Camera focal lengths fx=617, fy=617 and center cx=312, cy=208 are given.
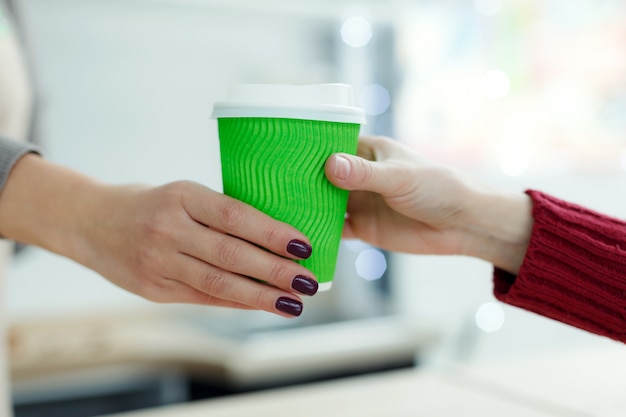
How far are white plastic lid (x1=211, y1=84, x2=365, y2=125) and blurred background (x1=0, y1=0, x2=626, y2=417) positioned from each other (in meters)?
1.48

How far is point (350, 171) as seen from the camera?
554 millimetres

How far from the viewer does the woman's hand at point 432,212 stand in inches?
26.5

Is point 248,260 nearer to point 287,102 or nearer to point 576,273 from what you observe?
point 287,102

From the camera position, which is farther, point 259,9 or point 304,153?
point 259,9

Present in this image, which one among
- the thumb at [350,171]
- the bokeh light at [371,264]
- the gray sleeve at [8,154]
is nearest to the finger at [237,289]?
the thumb at [350,171]

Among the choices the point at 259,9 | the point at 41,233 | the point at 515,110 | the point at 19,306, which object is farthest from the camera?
the point at 515,110

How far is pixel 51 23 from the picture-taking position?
2.17 metres

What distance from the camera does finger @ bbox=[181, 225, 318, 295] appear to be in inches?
22.1

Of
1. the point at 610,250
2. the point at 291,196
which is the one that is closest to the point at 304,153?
the point at 291,196

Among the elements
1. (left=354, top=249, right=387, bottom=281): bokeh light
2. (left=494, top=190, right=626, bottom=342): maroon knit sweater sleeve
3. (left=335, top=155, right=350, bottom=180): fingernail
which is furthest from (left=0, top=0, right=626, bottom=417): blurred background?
(left=335, top=155, right=350, bottom=180): fingernail

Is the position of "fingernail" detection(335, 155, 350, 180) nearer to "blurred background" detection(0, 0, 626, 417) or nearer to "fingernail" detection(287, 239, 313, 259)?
"fingernail" detection(287, 239, 313, 259)

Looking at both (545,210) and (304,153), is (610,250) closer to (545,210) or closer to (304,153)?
(545,210)

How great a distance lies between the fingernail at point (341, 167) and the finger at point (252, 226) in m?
0.06

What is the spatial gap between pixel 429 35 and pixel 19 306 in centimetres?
184
